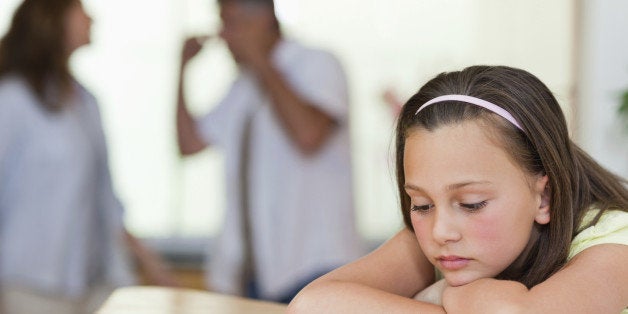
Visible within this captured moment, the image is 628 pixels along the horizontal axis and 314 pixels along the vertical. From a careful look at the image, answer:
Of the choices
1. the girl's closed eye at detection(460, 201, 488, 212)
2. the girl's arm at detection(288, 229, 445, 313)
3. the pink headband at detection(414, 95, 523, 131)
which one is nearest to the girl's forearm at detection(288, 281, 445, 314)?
the girl's arm at detection(288, 229, 445, 313)

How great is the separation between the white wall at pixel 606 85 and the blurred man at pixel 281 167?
1.08 metres

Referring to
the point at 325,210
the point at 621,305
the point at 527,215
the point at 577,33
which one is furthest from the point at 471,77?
Result: the point at 577,33

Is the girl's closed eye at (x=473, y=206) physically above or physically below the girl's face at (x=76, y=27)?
above

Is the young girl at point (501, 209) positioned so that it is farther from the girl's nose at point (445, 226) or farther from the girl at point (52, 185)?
the girl at point (52, 185)

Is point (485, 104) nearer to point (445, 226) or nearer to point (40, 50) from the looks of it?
point (445, 226)

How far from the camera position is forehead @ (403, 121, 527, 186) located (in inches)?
43.4

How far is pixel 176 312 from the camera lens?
1399 mm

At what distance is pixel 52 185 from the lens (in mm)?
3381

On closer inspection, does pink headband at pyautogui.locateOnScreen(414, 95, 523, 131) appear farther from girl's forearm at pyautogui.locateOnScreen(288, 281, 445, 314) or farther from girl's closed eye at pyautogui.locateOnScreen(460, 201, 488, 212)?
girl's forearm at pyautogui.locateOnScreen(288, 281, 445, 314)

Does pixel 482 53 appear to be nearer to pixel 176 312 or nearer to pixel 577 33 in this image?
pixel 577 33

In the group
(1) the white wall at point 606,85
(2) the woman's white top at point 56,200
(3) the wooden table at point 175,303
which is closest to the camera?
(3) the wooden table at point 175,303

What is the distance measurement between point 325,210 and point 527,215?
7.29 feet

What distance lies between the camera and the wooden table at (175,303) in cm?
141

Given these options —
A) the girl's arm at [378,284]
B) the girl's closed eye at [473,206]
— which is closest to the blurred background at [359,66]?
the girl's arm at [378,284]
